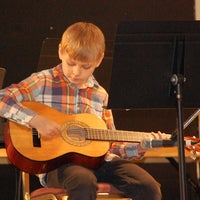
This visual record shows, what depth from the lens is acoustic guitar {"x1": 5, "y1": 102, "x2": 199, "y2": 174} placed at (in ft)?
8.46

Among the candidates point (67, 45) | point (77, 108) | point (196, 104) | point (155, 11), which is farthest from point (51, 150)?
point (155, 11)

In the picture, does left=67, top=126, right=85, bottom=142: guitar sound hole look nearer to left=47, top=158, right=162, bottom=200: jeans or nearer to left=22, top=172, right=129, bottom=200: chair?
left=47, top=158, right=162, bottom=200: jeans

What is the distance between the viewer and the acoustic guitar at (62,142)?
258cm

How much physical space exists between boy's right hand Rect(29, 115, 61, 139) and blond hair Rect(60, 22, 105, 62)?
1.25 ft

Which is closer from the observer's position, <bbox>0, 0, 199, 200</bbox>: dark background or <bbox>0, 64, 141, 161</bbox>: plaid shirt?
<bbox>0, 64, 141, 161</bbox>: plaid shirt

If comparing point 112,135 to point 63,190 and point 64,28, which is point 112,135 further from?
point 64,28

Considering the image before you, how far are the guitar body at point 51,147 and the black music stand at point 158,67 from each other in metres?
0.52

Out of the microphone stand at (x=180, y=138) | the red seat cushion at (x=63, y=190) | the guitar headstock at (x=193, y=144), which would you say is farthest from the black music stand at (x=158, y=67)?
the red seat cushion at (x=63, y=190)

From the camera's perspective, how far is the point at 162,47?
2199mm

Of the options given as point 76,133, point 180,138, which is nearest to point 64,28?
point 76,133

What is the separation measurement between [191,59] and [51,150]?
2.88ft

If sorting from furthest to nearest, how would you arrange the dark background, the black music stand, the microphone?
the dark background
the microphone
the black music stand

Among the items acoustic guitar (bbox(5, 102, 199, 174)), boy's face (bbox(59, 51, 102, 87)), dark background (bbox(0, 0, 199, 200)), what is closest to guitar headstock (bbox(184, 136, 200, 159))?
acoustic guitar (bbox(5, 102, 199, 174))

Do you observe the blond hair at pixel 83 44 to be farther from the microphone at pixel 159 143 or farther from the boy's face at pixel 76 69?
the microphone at pixel 159 143
